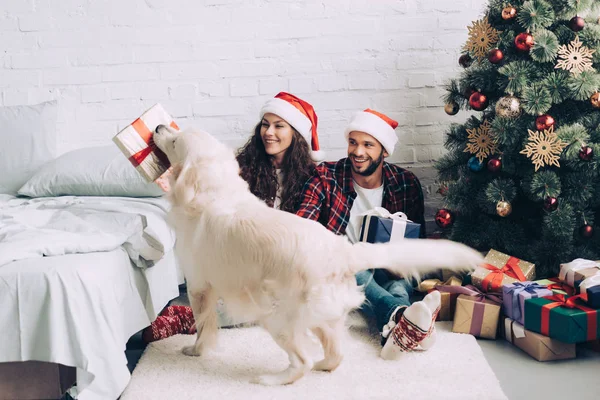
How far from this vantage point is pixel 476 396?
6.26 ft

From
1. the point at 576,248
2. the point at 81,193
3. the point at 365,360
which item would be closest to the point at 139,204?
the point at 81,193

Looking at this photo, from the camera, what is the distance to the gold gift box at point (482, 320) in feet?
7.92

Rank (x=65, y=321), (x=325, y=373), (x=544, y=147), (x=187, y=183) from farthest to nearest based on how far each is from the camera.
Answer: (x=544, y=147)
(x=325, y=373)
(x=187, y=183)
(x=65, y=321)

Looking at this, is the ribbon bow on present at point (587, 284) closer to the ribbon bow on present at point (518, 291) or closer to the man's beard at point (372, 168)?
the ribbon bow on present at point (518, 291)

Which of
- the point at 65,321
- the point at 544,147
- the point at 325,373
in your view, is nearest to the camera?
the point at 65,321

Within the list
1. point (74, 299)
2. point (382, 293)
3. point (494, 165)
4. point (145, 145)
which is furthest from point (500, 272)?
point (74, 299)

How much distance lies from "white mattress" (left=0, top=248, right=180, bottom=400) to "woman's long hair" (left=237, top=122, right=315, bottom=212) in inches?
45.9

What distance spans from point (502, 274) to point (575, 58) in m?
0.96

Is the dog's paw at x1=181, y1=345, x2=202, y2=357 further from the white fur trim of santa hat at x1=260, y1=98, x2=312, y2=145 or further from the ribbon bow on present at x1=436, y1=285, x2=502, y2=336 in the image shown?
the white fur trim of santa hat at x1=260, y1=98, x2=312, y2=145

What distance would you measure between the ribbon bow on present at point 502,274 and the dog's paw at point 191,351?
1251mm

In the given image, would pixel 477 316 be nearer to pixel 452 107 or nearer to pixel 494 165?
pixel 494 165

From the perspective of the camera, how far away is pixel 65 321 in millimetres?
1764

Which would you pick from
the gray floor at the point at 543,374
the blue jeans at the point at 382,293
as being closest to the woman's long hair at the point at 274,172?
the blue jeans at the point at 382,293

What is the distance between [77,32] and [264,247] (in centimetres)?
214
